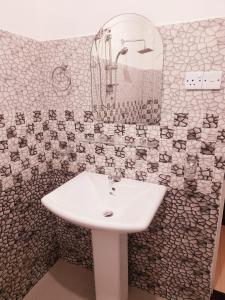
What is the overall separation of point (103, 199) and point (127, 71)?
796mm

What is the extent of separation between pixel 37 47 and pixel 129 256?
1.59 metres

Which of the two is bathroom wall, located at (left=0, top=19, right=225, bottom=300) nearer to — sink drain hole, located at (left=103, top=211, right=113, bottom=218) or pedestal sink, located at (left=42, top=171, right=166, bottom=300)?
pedestal sink, located at (left=42, top=171, right=166, bottom=300)

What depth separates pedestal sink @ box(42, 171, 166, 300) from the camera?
50.6 inches

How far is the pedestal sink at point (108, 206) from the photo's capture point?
1.29 metres

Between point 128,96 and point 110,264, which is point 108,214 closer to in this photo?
point 110,264

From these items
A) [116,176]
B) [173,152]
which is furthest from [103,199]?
[173,152]

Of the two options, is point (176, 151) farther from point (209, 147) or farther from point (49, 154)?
point (49, 154)

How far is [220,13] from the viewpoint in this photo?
3.56 ft

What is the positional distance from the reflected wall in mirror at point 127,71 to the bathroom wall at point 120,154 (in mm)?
49

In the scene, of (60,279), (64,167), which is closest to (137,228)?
(64,167)

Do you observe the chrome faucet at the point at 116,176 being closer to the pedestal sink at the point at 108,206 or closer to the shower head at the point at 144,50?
the pedestal sink at the point at 108,206

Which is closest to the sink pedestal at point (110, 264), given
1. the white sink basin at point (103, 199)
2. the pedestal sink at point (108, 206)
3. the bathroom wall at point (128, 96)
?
the pedestal sink at point (108, 206)

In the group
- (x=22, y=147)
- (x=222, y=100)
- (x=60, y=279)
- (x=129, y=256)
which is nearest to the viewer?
(x=222, y=100)

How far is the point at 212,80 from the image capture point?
114 centimetres
